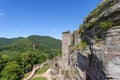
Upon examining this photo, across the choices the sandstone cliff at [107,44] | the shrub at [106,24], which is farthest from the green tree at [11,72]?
the shrub at [106,24]

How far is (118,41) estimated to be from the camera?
9547mm

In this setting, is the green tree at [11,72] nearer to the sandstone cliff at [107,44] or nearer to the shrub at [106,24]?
the sandstone cliff at [107,44]

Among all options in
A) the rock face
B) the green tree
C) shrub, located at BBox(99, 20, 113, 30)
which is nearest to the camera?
the rock face

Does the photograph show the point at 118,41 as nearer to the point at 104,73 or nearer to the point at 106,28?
the point at 106,28

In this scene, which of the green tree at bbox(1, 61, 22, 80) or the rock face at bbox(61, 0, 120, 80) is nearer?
the rock face at bbox(61, 0, 120, 80)

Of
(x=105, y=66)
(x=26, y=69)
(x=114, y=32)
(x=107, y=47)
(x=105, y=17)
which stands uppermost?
(x=105, y=17)

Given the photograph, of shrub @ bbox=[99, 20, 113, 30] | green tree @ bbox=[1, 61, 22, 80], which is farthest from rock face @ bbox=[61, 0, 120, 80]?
green tree @ bbox=[1, 61, 22, 80]

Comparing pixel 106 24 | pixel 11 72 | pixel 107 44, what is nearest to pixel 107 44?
pixel 107 44

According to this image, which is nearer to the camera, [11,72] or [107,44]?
[107,44]

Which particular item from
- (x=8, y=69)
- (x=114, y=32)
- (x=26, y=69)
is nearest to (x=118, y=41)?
(x=114, y=32)

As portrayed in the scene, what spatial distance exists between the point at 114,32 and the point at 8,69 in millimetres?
46584

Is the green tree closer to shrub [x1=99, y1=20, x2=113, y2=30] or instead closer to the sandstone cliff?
the sandstone cliff

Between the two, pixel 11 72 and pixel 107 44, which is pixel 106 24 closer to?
pixel 107 44

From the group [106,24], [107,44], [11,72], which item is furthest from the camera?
[11,72]
